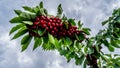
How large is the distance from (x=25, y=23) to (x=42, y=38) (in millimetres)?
530

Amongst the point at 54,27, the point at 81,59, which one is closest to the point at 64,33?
the point at 54,27

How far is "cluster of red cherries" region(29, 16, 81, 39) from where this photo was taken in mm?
5391

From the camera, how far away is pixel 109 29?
646 cm

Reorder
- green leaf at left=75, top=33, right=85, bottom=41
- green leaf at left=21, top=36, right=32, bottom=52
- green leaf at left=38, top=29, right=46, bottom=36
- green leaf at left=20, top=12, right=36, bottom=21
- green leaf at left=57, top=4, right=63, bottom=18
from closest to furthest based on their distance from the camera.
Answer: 1. green leaf at left=38, top=29, right=46, bottom=36
2. green leaf at left=20, top=12, right=36, bottom=21
3. green leaf at left=21, top=36, right=32, bottom=52
4. green leaf at left=75, top=33, right=85, bottom=41
5. green leaf at left=57, top=4, right=63, bottom=18

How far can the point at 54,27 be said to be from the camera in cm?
547

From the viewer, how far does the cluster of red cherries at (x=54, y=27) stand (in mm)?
5391

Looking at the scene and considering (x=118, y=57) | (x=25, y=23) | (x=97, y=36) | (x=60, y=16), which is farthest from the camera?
(x=118, y=57)

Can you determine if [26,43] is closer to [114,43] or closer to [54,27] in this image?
[54,27]

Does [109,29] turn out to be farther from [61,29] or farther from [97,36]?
[61,29]

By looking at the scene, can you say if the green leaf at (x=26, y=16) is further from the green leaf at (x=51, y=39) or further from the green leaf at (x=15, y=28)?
the green leaf at (x=51, y=39)

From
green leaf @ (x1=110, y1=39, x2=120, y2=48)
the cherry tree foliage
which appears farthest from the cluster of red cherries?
green leaf @ (x1=110, y1=39, x2=120, y2=48)

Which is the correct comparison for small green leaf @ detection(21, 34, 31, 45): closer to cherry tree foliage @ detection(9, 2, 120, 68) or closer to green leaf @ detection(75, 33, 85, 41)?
cherry tree foliage @ detection(9, 2, 120, 68)

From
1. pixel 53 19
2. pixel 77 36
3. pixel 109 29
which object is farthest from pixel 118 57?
pixel 53 19

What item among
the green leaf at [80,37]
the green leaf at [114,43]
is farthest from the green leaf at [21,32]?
the green leaf at [114,43]
